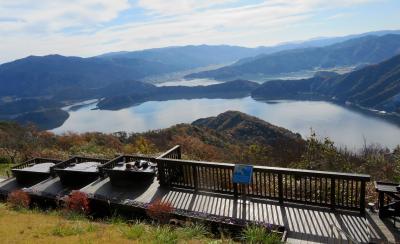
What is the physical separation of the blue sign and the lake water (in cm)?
7023

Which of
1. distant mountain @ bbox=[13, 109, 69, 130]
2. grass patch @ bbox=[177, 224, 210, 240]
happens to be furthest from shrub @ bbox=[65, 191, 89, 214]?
distant mountain @ bbox=[13, 109, 69, 130]

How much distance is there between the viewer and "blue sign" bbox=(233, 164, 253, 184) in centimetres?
871

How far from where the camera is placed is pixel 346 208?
8219 millimetres

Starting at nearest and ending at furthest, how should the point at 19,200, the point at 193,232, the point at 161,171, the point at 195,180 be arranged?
the point at 193,232 < the point at 195,180 < the point at 161,171 < the point at 19,200

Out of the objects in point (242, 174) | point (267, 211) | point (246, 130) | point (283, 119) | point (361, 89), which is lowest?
point (283, 119)

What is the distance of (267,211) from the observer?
8.69 metres

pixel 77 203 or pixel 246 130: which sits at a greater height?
pixel 77 203

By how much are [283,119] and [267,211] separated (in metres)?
115

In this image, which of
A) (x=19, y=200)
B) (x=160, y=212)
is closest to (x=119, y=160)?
(x=19, y=200)

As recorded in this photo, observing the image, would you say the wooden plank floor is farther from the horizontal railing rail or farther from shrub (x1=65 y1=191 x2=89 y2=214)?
the horizontal railing rail

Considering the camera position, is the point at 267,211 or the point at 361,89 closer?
the point at 267,211

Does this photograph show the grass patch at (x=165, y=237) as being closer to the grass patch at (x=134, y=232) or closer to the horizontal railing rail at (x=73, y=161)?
the grass patch at (x=134, y=232)

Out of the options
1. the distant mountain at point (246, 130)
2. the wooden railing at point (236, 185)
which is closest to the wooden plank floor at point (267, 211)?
the wooden railing at point (236, 185)

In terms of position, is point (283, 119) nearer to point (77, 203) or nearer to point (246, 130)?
point (246, 130)
